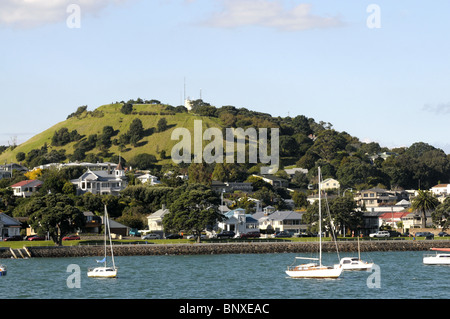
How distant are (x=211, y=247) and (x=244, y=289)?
3503 centimetres

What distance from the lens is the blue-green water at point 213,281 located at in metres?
51.6

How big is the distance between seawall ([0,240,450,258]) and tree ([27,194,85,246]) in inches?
98.5

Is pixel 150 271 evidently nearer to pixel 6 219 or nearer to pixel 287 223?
pixel 6 219

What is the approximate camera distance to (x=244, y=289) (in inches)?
2143

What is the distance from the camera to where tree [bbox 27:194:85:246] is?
84750 mm

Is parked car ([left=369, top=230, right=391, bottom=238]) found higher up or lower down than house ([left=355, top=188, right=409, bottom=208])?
lower down

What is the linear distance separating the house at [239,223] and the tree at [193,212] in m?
25.3

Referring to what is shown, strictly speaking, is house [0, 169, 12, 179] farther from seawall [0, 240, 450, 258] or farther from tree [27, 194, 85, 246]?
seawall [0, 240, 450, 258]

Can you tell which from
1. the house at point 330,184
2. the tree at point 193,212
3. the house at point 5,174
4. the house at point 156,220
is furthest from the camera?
the house at point 330,184

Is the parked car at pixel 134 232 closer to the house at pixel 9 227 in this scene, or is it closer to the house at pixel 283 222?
the house at pixel 9 227

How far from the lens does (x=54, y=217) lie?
84688mm

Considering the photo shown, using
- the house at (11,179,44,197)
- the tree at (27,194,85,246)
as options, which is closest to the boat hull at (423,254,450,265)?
the tree at (27,194,85,246)

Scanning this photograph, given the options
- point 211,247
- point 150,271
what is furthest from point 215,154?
point 150,271

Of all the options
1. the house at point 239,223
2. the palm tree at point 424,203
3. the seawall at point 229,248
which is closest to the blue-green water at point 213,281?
the seawall at point 229,248
